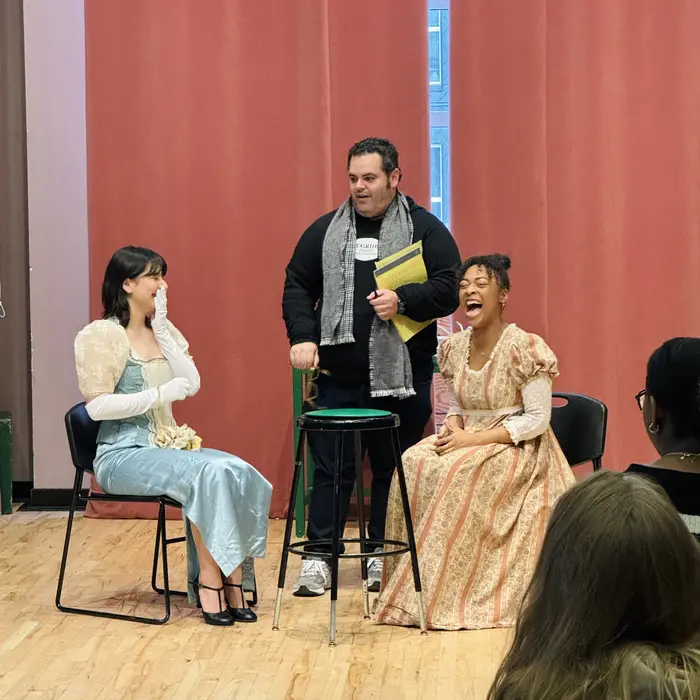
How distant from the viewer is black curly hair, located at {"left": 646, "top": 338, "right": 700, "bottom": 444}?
191cm

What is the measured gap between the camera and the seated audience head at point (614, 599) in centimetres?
115

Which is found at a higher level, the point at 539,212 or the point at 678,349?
the point at 539,212

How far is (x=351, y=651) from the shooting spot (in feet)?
10.1

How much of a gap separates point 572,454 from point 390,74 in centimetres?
177

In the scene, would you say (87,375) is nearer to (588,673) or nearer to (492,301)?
(492,301)

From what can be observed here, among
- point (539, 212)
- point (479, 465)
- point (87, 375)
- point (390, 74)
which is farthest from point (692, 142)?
point (87, 375)

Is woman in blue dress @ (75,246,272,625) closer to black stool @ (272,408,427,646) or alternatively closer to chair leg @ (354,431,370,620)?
black stool @ (272,408,427,646)

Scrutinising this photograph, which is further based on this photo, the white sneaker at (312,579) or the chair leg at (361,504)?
the white sneaker at (312,579)

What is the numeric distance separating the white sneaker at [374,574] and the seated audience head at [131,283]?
109 centimetres

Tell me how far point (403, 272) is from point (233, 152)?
4.38ft

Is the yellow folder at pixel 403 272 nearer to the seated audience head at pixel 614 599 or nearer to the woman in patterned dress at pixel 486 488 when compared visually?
the woman in patterned dress at pixel 486 488

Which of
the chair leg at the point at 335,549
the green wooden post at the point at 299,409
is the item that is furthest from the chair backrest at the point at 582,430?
the green wooden post at the point at 299,409

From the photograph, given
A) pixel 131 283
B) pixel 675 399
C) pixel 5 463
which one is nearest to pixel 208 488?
pixel 131 283

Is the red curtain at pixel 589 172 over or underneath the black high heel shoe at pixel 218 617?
over
